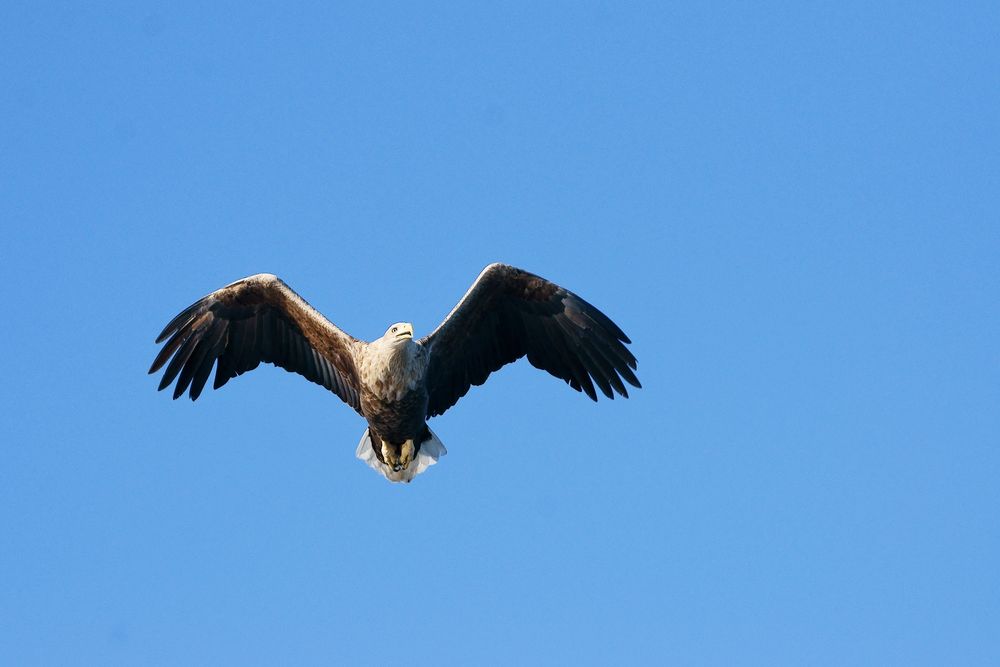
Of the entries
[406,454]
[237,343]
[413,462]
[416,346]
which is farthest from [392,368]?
[237,343]

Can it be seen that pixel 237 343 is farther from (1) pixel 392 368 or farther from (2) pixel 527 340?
(2) pixel 527 340

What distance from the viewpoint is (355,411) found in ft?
35.0

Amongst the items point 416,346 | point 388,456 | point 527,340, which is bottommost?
point 388,456

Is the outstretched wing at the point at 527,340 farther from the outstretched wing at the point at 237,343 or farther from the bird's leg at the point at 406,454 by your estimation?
the outstretched wing at the point at 237,343

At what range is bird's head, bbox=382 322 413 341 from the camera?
946 cm

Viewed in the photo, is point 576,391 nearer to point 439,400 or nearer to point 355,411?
point 439,400

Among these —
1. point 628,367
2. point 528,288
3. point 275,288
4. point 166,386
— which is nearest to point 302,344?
point 275,288

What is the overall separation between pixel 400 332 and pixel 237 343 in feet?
6.89

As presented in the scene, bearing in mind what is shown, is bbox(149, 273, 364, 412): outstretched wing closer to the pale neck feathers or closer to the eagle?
the eagle

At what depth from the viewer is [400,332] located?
375 inches

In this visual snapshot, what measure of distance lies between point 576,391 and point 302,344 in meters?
2.49

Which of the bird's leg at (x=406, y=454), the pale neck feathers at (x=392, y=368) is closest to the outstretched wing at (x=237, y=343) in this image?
the bird's leg at (x=406, y=454)

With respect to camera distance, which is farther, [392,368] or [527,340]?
[527,340]

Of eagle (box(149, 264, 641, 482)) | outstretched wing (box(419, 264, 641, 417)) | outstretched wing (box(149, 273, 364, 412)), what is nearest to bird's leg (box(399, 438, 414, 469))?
eagle (box(149, 264, 641, 482))
